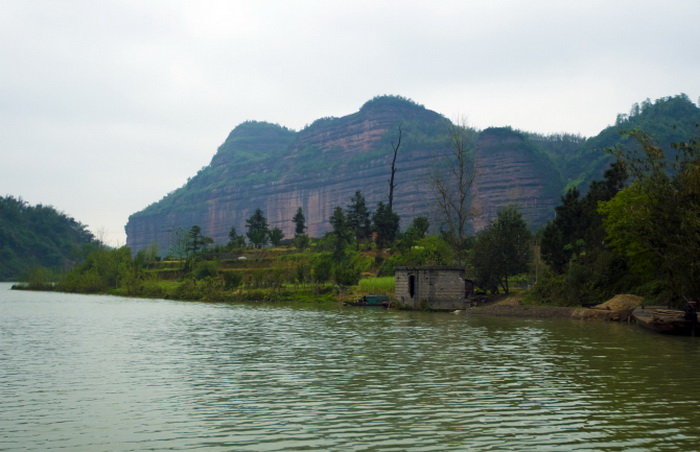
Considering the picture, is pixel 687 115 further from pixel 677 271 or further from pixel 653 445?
pixel 653 445

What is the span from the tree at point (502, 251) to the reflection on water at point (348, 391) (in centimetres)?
2221

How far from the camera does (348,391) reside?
14.7 m

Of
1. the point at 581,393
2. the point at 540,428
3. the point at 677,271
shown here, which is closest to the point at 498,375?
the point at 581,393

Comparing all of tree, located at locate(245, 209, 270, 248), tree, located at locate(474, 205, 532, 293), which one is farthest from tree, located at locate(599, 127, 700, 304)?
tree, located at locate(245, 209, 270, 248)

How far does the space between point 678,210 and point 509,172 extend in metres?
129

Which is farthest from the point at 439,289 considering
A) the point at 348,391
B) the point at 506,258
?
the point at 348,391

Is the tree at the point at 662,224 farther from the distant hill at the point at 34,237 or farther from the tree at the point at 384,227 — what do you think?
the distant hill at the point at 34,237

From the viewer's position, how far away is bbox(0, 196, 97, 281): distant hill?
150375 millimetres

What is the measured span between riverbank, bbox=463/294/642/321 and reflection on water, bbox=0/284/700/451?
979 cm

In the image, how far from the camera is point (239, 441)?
10414 millimetres

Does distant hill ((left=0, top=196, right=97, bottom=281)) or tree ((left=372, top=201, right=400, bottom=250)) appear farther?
distant hill ((left=0, top=196, right=97, bottom=281))

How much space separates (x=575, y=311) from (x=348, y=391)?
2863 centimetres

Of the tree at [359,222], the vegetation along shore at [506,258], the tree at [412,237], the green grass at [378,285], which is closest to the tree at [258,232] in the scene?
the vegetation along shore at [506,258]

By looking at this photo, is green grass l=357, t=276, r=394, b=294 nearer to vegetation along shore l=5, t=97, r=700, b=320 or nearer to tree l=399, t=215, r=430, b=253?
vegetation along shore l=5, t=97, r=700, b=320
